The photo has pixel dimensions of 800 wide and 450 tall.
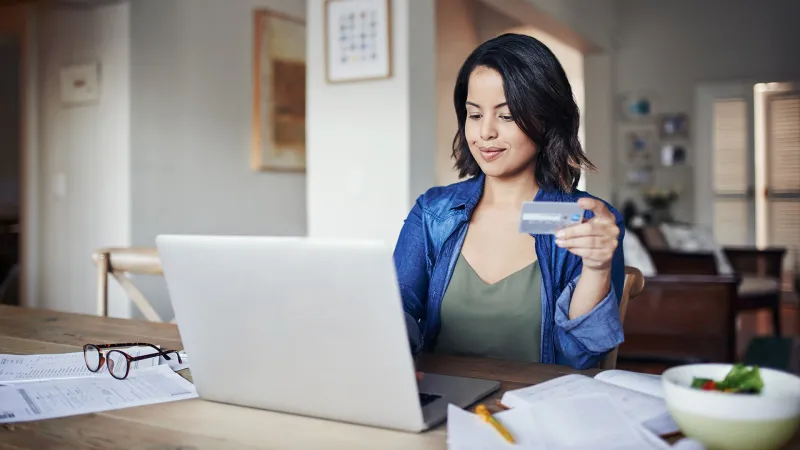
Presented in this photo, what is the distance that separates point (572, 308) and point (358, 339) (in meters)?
0.55

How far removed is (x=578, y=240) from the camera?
3.38 ft

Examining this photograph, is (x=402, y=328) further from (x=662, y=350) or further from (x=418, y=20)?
(x=662, y=350)

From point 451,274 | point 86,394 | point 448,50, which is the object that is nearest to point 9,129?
point 448,50

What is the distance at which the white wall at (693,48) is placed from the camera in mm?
6305

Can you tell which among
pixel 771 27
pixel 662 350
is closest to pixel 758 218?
pixel 771 27

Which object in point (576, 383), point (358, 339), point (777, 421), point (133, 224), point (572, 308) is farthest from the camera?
point (133, 224)

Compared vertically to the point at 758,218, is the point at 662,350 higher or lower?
lower

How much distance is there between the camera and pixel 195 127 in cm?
408

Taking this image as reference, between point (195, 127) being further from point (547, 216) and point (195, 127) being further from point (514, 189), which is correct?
point (547, 216)

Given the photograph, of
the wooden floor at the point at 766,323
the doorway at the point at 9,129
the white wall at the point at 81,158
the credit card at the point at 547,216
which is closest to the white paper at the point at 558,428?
the credit card at the point at 547,216

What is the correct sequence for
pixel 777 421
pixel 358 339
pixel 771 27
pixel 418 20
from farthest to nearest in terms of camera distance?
pixel 771 27 → pixel 418 20 → pixel 358 339 → pixel 777 421

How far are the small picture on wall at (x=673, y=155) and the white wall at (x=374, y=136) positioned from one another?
3.98m

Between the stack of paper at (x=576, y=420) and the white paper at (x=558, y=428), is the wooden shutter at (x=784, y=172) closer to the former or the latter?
the stack of paper at (x=576, y=420)

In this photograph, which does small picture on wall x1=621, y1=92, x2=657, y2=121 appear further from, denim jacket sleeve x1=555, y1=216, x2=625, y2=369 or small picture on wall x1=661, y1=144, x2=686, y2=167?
denim jacket sleeve x1=555, y1=216, x2=625, y2=369
